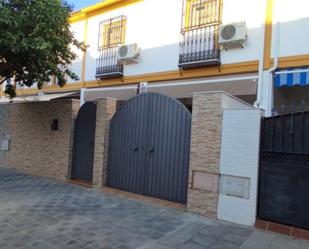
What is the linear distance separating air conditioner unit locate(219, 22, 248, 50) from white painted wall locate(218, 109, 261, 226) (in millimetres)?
3950

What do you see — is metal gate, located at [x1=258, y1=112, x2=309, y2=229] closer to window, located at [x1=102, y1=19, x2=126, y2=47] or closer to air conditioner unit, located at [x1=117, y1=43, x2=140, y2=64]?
air conditioner unit, located at [x1=117, y1=43, x2=140, y2=64]

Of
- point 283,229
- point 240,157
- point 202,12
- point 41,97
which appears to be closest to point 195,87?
point 202,12

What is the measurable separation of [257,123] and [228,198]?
181 cm

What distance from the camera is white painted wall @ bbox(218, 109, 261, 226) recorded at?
7.11 meters

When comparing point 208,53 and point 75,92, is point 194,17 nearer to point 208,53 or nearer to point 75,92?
point 208,53

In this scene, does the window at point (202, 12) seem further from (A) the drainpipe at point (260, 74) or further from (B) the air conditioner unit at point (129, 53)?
(B) the air conditioner unit at point (129, 53)

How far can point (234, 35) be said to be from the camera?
1052 centimetres

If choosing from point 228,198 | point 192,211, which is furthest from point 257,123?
point 192,211

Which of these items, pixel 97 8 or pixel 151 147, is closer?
pixel 151 147

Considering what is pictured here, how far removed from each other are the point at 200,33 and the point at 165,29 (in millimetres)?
1832

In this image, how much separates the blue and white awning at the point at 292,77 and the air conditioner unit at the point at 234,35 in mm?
1622

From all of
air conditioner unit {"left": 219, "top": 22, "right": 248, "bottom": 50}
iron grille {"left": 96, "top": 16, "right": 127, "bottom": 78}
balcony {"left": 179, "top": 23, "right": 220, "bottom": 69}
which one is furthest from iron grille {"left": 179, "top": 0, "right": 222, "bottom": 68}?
iron grille {"left": 96, "top": 16, "right": 127, "bottom": 78}

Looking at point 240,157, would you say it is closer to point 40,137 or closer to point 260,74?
point 260,74

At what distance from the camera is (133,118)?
32.2 feet
